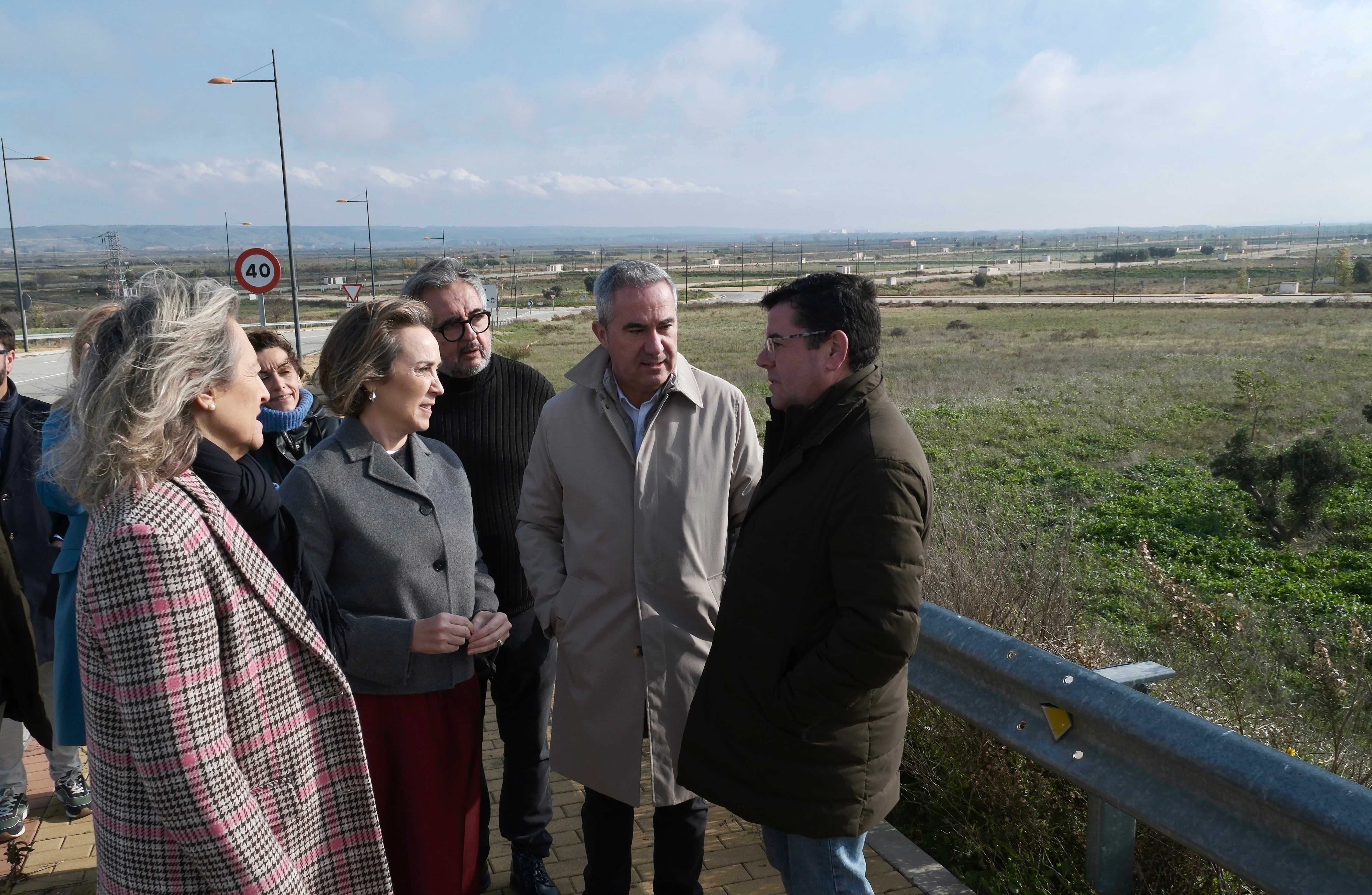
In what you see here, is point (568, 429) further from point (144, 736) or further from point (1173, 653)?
point (1173, 653)

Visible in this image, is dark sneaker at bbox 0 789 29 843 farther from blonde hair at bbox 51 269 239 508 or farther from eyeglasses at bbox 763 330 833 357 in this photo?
eyeglasses at bbox 763 330 833 357

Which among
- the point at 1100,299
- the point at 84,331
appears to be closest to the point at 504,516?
the point at 84,331

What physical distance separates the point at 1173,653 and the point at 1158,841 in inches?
90.5

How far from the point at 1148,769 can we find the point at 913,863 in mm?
1066

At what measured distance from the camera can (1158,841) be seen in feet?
9.95

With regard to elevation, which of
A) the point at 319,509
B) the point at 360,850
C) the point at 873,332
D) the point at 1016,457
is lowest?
the point at 1016,457

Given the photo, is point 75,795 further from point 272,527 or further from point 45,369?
point 45,369

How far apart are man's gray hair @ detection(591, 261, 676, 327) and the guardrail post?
188 cm

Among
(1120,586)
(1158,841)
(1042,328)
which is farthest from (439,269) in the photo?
(1042,328)

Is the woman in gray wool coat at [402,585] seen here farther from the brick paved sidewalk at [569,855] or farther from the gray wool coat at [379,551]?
the brick paved sidewalk at [569,855]

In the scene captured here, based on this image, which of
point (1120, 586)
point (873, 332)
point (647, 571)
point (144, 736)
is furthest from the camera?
point (1120, 586)

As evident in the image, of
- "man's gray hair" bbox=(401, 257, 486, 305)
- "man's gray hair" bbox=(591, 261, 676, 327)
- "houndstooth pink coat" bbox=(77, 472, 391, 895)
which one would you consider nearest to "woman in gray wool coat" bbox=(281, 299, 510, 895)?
"houndstooth pink coat" bbox=(77, 472, 391, 895)

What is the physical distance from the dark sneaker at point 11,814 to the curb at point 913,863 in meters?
3.05

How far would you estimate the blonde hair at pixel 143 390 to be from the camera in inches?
72.8
